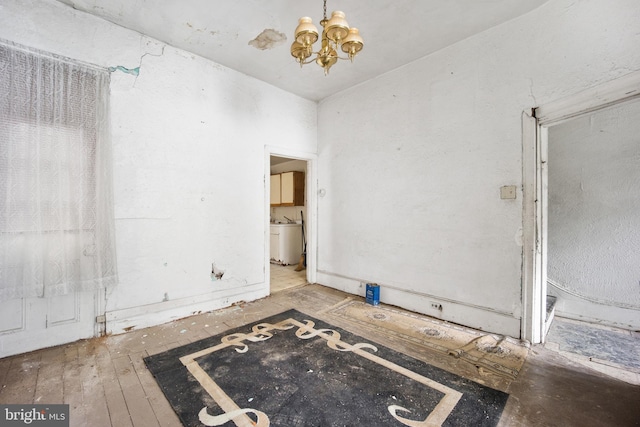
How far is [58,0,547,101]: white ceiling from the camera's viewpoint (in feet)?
7.86

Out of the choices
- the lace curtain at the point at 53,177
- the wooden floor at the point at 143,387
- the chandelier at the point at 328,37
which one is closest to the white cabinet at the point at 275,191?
the lace curtain at the point at 53,177

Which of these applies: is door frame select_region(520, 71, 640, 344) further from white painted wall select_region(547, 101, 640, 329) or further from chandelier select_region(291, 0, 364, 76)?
chandelier select_region(291, 0, 364, 76)

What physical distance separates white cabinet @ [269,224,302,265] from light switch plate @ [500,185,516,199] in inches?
172

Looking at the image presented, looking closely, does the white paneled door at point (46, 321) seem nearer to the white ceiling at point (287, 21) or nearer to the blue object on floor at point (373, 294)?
the white ceiling at point (287, 21)

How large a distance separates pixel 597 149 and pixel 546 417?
304cm

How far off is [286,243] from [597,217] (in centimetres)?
508

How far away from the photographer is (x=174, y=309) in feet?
10.0

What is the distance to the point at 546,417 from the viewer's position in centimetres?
161

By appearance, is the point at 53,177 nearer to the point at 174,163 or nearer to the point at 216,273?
the point at 174,163

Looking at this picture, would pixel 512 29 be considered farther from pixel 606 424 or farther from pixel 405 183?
pixel 606 424

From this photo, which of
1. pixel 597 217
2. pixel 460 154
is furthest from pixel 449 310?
pixel 597 217

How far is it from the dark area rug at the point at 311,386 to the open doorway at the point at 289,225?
8.96 ft

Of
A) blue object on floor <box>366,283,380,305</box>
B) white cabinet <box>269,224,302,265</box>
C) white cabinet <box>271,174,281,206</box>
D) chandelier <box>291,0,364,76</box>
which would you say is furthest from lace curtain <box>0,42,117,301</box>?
white cabinet <box>271,174,281,206</box>

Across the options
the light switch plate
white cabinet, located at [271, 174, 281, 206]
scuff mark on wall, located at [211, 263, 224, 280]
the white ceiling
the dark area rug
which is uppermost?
the white ceiling
